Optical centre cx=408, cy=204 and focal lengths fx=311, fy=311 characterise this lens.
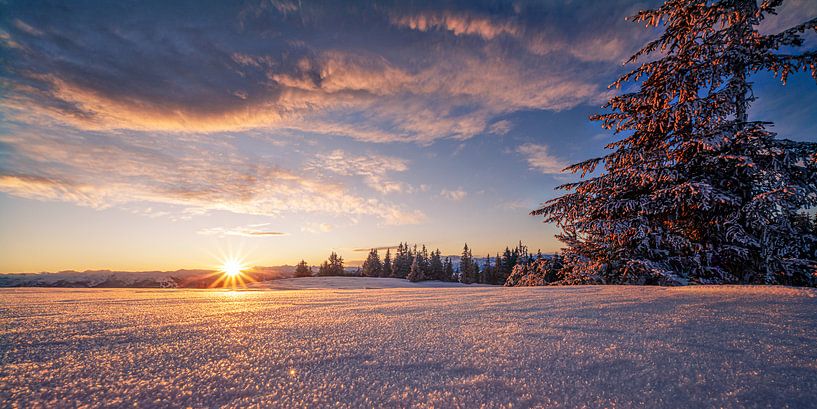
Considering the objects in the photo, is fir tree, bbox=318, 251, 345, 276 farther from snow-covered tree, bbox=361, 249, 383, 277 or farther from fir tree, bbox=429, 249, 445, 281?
fir tree, bbox=429, 249, 445, 281

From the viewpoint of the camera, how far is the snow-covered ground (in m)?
0.99

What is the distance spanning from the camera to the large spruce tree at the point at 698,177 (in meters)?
5.38

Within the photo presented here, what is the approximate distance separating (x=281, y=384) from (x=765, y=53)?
9.36 meters

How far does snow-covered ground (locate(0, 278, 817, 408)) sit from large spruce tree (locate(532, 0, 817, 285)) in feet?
14.3

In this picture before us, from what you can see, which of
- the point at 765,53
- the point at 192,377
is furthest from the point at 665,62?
the point at 192,377

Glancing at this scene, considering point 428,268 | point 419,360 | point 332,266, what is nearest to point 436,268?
point 428,268

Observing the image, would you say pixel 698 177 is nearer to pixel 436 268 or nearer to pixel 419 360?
pixel 419 360

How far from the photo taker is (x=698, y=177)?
594 cm

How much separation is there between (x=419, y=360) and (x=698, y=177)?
725cm

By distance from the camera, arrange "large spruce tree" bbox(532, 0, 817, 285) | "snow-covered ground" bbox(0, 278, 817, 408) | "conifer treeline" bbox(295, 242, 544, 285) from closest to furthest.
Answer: "snow-covered ground" bbox(0, 278, 817, 408), "large spruce tree" bbox(532, 0, 817, 285), "conifer treeline" bbox(295, 242, 544, 285)

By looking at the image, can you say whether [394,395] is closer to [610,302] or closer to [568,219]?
[610,302]

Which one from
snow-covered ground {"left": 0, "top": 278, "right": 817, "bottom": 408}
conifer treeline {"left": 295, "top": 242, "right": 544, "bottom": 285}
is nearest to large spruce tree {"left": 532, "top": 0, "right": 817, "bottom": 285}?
snow-covered ground {"left": 0, "top": 278, "right": 817, "bottom": 408}

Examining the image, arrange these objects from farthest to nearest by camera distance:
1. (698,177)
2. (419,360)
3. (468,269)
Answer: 1. (468,269)
2. (698,177)
3. (419,360)

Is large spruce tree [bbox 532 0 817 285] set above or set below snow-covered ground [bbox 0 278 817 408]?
above
